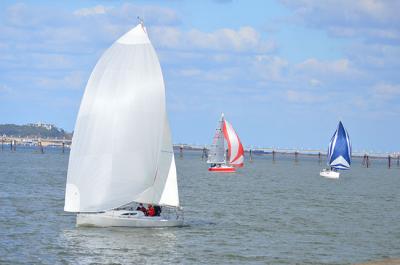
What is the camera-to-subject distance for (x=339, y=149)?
403 ft

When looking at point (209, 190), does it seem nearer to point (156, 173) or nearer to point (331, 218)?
point (331, 218)

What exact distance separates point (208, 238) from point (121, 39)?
10.0m

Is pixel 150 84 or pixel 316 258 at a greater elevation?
pixel 150 84

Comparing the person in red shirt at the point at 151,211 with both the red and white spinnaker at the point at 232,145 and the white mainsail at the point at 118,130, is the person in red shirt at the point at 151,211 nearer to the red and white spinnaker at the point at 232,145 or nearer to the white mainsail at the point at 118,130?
the white mainsail at the point at 118,130

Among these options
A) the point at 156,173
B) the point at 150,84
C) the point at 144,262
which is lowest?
the point at 144,262

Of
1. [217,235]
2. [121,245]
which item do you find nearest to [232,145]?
[217,235]

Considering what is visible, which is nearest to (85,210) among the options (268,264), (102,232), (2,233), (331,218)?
(102,232)

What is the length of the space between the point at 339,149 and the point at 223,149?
16.9 metres

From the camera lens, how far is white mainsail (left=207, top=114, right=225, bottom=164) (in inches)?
5020

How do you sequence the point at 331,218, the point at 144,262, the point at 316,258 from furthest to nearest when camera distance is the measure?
1. the point at 331,218
2. the point at 316,258
3. the point at 144,262

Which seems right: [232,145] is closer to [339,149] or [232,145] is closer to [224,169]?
[224,169]

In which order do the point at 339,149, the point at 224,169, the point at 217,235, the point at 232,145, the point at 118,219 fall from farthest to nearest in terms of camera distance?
the point at 224,169 → the point at 232,145 → the point at 339,149 → the point at 217,235 → the point at 118,219

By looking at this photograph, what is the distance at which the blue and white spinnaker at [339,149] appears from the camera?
402 ft

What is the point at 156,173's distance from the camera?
41062 mm
